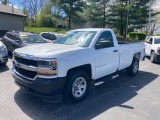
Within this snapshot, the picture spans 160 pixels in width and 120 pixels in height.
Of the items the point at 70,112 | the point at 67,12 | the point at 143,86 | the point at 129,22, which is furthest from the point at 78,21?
the point at 70,112

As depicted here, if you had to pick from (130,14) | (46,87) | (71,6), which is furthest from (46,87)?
(71,6)

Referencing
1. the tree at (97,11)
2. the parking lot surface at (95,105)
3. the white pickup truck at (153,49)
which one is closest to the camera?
the parking lot surface at (95,105)

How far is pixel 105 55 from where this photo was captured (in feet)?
21.0

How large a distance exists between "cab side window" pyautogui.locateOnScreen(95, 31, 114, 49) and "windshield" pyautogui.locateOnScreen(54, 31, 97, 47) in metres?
0.23

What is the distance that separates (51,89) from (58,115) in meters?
0.59

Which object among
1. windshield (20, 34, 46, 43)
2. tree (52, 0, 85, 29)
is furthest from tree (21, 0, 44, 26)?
windshield (20, 34, 46, 43)

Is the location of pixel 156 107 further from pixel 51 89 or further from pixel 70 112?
pixel 51 89

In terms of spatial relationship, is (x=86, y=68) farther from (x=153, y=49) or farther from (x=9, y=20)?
(x=9, y=20)

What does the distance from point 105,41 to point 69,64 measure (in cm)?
181

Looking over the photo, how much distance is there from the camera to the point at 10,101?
5.61m

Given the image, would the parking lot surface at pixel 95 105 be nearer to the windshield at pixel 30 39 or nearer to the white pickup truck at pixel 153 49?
the windshield at pixel 30 39

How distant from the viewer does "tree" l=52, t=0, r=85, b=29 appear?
35.8m

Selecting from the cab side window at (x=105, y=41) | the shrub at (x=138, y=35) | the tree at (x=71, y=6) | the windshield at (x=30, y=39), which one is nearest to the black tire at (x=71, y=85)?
the cab side window at (x=105, y=41)

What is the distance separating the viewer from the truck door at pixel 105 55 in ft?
20.2
